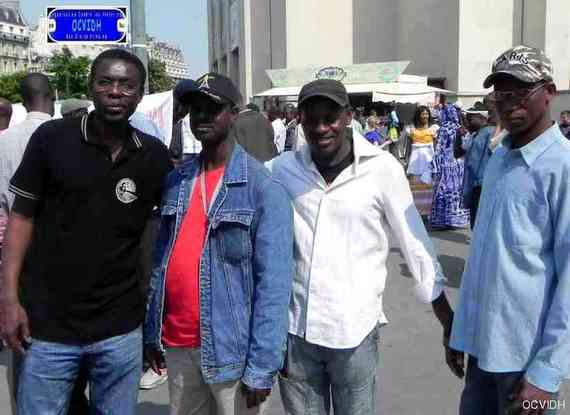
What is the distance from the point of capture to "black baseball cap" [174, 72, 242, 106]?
2436 mm

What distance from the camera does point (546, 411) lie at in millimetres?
2225

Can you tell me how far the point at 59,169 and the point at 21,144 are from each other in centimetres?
195

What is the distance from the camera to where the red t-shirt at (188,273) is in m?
2.49

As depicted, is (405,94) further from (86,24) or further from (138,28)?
(86,24)

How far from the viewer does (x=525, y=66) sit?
2.27 m

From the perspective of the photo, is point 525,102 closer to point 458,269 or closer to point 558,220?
point 558,220

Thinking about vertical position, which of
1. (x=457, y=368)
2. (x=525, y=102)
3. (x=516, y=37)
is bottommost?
(x=457, y=368)

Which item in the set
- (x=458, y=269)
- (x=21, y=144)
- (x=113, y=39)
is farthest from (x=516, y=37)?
(x=21, y=144)

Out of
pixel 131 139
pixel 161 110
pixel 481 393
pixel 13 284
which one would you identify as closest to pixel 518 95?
pixel 481 393

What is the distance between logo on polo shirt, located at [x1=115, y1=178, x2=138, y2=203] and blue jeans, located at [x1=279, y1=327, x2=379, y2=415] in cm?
79

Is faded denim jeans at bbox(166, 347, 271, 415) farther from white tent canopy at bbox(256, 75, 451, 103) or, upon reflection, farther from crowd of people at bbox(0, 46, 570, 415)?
white tent canopy at bbox(256, 75, 451, 103)

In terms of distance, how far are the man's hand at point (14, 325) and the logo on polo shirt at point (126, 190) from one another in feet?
1.78

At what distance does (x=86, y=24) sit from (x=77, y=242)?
413 centimetres

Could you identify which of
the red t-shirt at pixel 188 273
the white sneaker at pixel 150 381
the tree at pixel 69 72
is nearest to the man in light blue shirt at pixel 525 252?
the red t-shirt at pixel 188 273
